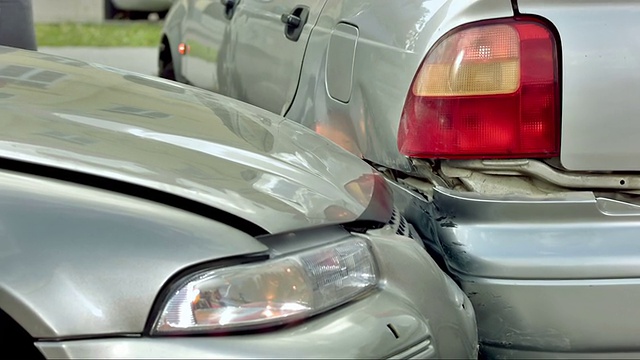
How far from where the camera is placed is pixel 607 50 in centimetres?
203

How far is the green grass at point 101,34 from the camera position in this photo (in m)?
10.9

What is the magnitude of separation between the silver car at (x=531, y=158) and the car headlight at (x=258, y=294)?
0.59 m

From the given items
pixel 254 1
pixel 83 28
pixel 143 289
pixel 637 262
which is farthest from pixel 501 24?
pixel 83 28

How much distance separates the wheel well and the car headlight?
0.79 ft

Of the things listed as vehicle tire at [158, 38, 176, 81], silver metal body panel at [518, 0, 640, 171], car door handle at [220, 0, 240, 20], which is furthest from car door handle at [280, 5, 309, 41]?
vehicle tire at [158, 38, 176, 81]

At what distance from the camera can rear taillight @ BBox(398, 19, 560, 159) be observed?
2.05 metres

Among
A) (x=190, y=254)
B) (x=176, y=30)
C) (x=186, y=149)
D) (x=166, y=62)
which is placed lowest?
(x=166, y=62)

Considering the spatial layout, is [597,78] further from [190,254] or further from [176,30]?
[176,30]

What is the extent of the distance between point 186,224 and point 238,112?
0.87m

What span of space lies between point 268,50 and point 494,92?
149 cm

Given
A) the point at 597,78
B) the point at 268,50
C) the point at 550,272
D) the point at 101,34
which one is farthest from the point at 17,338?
the point at 101,34

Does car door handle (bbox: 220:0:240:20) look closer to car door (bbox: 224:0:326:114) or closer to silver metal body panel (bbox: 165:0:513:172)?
car door (bbox: 224:0:326:114)

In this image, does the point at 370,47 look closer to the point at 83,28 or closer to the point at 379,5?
the point at 379,5

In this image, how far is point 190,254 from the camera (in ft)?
4.75
